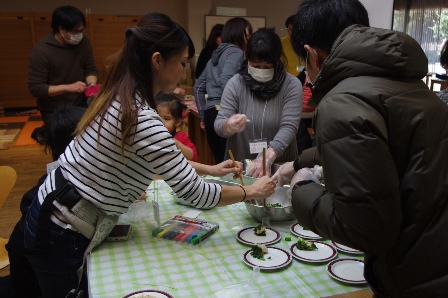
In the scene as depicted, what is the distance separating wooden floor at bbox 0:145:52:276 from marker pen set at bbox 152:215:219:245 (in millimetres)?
2095

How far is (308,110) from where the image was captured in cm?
358

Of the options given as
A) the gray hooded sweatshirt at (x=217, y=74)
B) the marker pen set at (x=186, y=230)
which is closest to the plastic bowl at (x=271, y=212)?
the marker pen set at (x=186, y=230)

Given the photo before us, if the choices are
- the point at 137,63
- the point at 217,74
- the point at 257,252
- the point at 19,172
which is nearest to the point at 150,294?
the point at 257,252

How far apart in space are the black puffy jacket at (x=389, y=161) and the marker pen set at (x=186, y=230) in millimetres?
654

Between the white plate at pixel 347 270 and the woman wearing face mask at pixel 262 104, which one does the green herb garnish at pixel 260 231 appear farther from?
the woman wearing face mask at pixel 262 104

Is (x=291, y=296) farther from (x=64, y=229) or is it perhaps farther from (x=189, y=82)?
(x=189, y=82)

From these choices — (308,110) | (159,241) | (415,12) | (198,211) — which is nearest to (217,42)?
(308,110)

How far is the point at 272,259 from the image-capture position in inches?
51.3

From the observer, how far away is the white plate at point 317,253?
Answer: 1289 mm

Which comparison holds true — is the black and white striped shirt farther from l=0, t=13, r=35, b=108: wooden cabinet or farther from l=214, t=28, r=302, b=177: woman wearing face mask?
l=0, t=13, r=35, b=108: wooden cabinet

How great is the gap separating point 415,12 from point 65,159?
374 centimetres

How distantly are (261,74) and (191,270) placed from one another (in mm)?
1295

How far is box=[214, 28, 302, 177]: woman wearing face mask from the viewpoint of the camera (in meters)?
2.20

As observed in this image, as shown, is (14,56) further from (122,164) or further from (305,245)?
(305,245)
